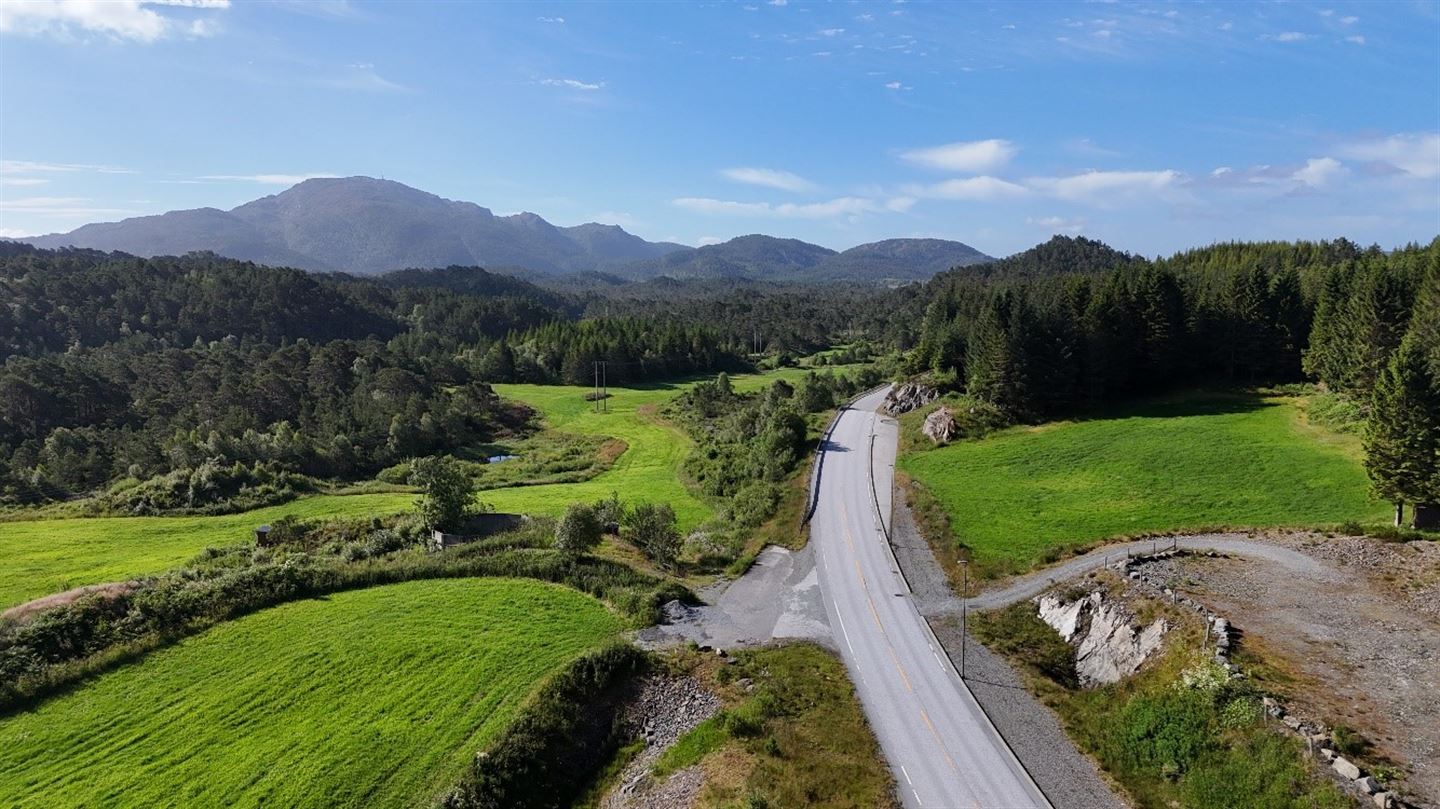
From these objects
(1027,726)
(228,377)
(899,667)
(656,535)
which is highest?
(228,377)

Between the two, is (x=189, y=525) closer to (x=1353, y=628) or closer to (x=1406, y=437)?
(x=1353, y=628)

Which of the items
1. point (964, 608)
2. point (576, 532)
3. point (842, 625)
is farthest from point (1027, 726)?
point (576, 532)

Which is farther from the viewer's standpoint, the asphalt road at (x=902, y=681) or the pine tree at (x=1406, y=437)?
the pine tree at (x=1406, y=437)

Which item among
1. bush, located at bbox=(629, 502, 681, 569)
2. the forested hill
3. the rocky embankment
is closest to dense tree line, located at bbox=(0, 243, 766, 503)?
the forested hill

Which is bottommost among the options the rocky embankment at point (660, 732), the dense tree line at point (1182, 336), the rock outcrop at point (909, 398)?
the rocky embankment at point (660, 732)

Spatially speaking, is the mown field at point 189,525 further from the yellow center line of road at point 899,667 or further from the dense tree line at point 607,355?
the dense tree line at point 607,355

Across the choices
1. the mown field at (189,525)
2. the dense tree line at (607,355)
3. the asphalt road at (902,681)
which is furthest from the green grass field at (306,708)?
the dense tree line at (607,355)
